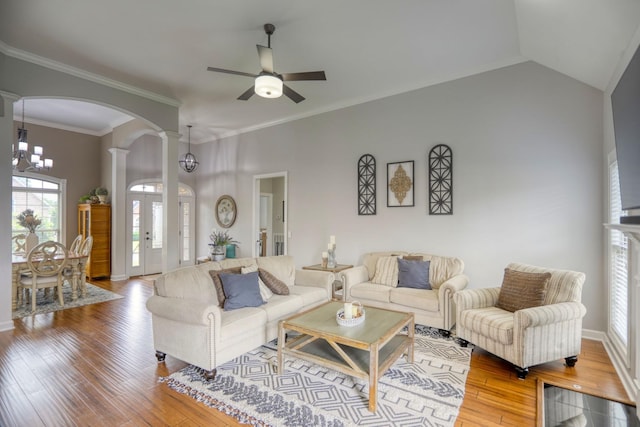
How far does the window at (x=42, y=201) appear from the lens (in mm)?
6555

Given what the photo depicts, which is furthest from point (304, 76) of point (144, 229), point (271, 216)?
point (144, 229)

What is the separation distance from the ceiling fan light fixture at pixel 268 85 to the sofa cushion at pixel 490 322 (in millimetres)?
2986

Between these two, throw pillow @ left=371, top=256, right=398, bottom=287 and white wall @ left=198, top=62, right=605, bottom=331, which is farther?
throw pillow @ left=371, top=256, right=398, bottom=287

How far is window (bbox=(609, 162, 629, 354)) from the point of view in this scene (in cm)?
290

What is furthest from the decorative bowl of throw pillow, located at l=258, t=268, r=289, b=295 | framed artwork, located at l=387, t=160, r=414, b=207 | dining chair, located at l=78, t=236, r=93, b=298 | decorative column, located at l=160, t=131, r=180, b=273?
dining chair, located at l=78, t=236, r=93, b=298

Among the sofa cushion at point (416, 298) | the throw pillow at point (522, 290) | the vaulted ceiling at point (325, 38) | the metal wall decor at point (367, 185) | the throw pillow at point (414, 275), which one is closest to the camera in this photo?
the vaulted ceiling at point (325, 38)

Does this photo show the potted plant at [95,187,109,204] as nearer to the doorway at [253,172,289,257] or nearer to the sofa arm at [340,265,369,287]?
the doorway at [253,172,289,257]

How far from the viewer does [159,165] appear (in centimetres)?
785

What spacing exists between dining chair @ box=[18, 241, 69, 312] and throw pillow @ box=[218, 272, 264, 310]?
3.47 m

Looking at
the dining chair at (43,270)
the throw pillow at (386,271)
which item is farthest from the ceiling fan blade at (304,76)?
the dining chair at (43,270)

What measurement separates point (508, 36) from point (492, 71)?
68 centimetres

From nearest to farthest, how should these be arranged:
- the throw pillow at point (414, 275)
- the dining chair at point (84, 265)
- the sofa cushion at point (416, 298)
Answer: the sofa cushion at point (416, 298) → the throw pillow at point (414, 275) → the dining chair at point (84, 265)

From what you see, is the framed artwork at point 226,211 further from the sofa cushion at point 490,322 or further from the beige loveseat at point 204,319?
the sofa cushion at point 490,322

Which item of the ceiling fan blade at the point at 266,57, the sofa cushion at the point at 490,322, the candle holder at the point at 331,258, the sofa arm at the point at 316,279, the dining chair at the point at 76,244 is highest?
the ceiling fan blade at the point at 266,57
